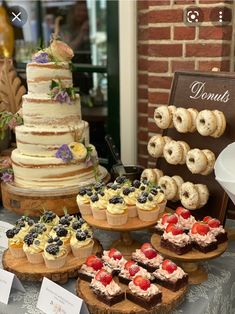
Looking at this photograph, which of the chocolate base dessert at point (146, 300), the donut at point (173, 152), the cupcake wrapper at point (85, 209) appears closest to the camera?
the chocolate base dessert at point (146, 300)

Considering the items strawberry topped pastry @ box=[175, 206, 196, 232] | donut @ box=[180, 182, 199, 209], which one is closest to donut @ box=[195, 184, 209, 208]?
donut @ box=[180, 182, 199, 209]

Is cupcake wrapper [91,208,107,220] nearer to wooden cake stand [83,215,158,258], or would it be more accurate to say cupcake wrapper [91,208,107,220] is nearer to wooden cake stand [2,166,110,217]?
wooden cake stand [83,215,158,258]

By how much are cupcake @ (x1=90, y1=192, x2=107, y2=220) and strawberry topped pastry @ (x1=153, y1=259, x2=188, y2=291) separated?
0.85 feet

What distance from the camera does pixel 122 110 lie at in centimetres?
203

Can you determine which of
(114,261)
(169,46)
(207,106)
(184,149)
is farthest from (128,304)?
(169,46)

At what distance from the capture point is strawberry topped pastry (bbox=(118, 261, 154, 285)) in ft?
3.84

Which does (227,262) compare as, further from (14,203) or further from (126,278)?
(14,203)

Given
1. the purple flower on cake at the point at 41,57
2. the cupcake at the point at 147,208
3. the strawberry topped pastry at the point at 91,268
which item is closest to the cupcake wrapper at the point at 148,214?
the cupcake at the point at 147,208

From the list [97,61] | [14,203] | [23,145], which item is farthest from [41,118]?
[97,61]

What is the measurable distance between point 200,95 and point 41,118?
547mm

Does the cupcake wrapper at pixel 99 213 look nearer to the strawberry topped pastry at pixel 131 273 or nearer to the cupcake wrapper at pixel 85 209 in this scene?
the cupcake wrapper at pixel 85 209

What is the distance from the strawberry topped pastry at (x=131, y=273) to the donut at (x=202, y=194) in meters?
0.39

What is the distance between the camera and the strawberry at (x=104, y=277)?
113cm

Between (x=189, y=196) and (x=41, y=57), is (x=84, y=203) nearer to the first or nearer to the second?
(x=189, y=196)
